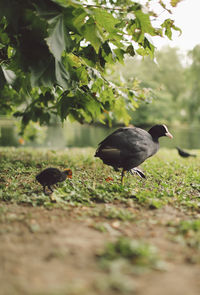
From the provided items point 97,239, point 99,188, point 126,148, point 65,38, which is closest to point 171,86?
point 126,148

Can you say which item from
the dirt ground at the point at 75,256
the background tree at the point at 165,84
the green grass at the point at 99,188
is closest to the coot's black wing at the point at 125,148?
the green grass at the point at 99,188

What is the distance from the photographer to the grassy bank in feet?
8.09

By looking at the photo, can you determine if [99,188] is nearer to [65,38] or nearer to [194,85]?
[65,38]

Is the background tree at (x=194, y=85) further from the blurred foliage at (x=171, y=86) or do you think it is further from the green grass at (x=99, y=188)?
the green grass at (x=99, y=188)

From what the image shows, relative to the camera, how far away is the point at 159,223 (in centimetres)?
388

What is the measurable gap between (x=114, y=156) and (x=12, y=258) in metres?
3.32

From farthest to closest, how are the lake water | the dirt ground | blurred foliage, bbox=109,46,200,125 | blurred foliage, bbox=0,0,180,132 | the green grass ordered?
blurred foliage, bbox=109,46,200,125
the lake water
the green grass
blurred foliage, bbox=0,0,180,132
the dirt ground

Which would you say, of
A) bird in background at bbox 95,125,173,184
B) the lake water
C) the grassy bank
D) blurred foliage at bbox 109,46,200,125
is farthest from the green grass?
blurred foliage at bbox 109,46,200,125

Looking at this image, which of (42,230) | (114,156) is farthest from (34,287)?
(114,156)

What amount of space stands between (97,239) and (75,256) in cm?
47

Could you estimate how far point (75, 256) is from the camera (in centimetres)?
288

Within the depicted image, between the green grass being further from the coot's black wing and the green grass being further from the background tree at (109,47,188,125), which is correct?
the background tree at (109,47,188,125)

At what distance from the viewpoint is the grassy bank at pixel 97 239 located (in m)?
2.46

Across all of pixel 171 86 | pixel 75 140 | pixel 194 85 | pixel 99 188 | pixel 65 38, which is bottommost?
pixel 75 140
